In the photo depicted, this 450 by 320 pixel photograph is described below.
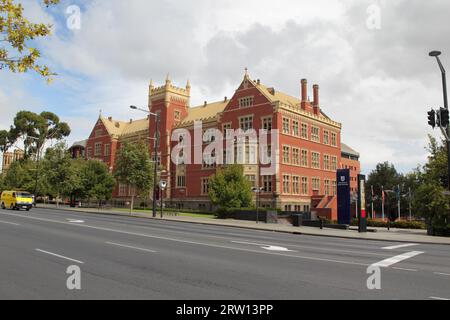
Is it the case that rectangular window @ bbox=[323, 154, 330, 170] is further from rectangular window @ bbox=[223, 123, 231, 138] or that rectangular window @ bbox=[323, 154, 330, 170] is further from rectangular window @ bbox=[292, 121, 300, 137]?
rectangular window @ bbox=[223, 123, 231, 138]

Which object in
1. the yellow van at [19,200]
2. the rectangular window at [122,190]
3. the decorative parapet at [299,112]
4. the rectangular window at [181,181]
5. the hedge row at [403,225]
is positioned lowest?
the hedge row at [403,225]

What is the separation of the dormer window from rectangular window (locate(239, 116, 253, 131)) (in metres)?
1.69

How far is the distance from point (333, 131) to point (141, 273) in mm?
54858

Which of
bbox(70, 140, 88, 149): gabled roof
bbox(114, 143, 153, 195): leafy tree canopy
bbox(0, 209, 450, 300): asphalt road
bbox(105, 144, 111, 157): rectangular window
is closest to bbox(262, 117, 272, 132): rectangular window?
bbox(114, 143, 153, 195): leafy tree canopy

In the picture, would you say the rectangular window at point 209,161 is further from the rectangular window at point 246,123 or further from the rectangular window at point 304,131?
the rectangular window at point 304,131

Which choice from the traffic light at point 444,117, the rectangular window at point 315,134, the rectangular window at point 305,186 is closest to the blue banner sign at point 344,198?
the traffic light at point 444,117

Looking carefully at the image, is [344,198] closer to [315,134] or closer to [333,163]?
[315,134]

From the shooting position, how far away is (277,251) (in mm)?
14031

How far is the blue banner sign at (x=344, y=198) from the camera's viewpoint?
1311 inches

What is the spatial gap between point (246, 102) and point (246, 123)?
2.88m

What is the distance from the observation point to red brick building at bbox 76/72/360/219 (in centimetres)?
4828

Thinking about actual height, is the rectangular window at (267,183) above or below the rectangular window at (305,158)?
below

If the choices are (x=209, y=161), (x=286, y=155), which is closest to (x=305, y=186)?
(x=286, y=155)

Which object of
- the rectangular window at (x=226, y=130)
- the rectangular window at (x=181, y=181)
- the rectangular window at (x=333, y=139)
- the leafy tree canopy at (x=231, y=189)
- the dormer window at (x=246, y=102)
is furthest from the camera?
the rectangular window at (x=333, y=139)
